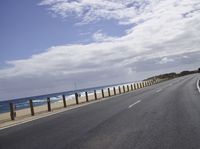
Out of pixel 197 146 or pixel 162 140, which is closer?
pixel 197 146

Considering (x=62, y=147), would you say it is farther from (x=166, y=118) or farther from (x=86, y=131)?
(x=166, y=118)

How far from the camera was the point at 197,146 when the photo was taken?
24.0ft

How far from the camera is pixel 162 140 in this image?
27.2 feet

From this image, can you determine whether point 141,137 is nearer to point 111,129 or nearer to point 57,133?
point 111,129

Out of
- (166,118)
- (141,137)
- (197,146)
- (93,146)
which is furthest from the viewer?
(166,118)

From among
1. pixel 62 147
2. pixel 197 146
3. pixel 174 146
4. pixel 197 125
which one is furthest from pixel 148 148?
pixel 197 125

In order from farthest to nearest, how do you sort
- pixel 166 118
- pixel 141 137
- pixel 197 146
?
1. pixel 166 118
2. pixel 141 137
3. pixel 197 146

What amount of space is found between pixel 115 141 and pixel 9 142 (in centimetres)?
350

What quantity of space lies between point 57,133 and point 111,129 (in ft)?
5.80

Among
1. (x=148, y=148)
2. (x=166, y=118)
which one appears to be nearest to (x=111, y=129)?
(x=166, y=118)

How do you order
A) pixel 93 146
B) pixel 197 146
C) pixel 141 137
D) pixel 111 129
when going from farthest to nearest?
1. pixel 111 129
2. pixel 141 137
3. pixel 93 146
4. pixel 197 146

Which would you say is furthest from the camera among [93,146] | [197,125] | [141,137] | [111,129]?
[111,129]

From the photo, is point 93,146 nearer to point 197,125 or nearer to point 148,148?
point 148,148

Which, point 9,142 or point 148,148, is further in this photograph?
point 9,142
